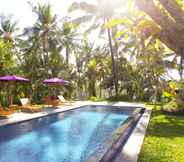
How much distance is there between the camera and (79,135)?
9.36 metres

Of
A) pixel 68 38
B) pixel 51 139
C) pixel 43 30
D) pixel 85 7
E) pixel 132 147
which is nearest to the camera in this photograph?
pixel 132 147

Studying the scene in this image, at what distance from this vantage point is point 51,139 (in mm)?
8867

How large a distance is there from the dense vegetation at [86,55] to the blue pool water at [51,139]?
8816 millimetres

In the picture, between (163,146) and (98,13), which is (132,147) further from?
(98,13)

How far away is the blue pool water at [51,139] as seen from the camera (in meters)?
6.66

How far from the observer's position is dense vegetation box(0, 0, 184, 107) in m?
23.1

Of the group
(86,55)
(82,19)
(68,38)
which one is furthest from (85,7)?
(86,55)

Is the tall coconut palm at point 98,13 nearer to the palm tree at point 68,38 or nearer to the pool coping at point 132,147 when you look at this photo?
the palm tree at point 68,38

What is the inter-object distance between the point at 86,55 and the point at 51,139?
2664 centimetres

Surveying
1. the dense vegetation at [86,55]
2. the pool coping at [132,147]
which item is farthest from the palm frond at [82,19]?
the pool coping at [132,147]

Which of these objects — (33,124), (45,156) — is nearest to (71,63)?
(33,124)

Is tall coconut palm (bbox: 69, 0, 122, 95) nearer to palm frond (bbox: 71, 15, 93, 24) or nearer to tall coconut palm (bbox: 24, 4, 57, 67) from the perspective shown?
palm frond (bbox: 71, 15, 93, 24)

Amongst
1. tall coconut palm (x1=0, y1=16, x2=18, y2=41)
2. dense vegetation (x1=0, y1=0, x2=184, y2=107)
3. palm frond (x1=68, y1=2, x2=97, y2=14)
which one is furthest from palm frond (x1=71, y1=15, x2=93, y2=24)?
tall coconut palm (x1=0, y1=16, x2=18, y2=41)

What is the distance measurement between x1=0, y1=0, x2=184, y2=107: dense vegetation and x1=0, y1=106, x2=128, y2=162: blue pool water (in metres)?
8.82
